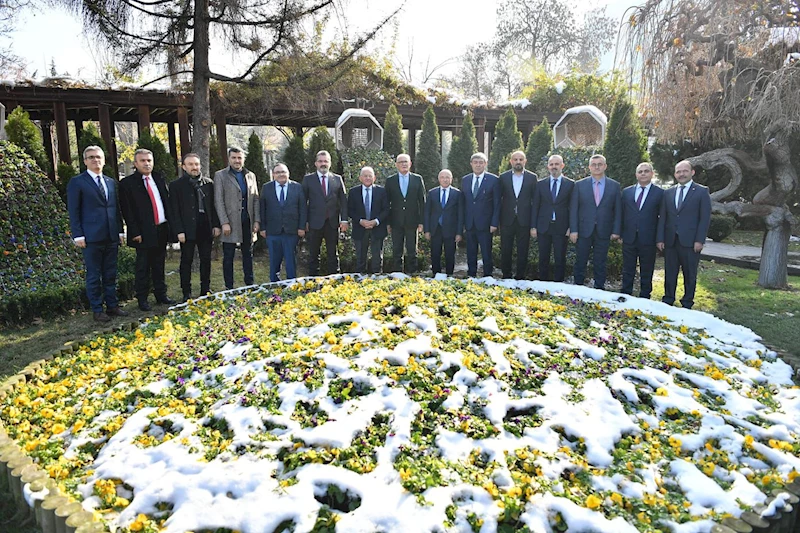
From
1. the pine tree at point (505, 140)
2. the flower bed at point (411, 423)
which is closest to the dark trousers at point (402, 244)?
the flower bed at point (411, 423)

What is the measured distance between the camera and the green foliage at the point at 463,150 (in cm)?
1355

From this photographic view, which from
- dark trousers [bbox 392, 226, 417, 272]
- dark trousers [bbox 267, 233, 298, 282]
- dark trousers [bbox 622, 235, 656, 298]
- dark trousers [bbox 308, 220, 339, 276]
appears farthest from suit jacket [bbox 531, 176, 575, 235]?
dark trousers [bbox 267, 233, 298, 282]

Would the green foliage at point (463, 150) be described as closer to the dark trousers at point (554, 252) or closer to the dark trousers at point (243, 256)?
the dark trousers at point (554, 252)

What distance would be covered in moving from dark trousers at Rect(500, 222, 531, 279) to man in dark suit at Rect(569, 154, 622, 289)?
0.59 metres

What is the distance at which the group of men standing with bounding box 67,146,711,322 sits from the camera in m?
5.57

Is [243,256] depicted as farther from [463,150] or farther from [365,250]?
[463,150]

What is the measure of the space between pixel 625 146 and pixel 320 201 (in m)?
6.74

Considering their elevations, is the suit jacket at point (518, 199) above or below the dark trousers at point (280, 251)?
above

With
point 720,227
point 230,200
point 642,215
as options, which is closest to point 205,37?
point 230,200

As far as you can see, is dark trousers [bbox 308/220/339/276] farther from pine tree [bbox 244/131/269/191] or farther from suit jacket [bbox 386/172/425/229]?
pine tree [bbox 244/131/269/191]

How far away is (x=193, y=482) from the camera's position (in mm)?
2275

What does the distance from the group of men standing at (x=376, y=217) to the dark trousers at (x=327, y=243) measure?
0.02 meters

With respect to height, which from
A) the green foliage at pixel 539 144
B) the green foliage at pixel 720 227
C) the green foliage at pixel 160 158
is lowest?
the green foliage at pixel 720 227

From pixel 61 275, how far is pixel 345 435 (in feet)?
17.0
